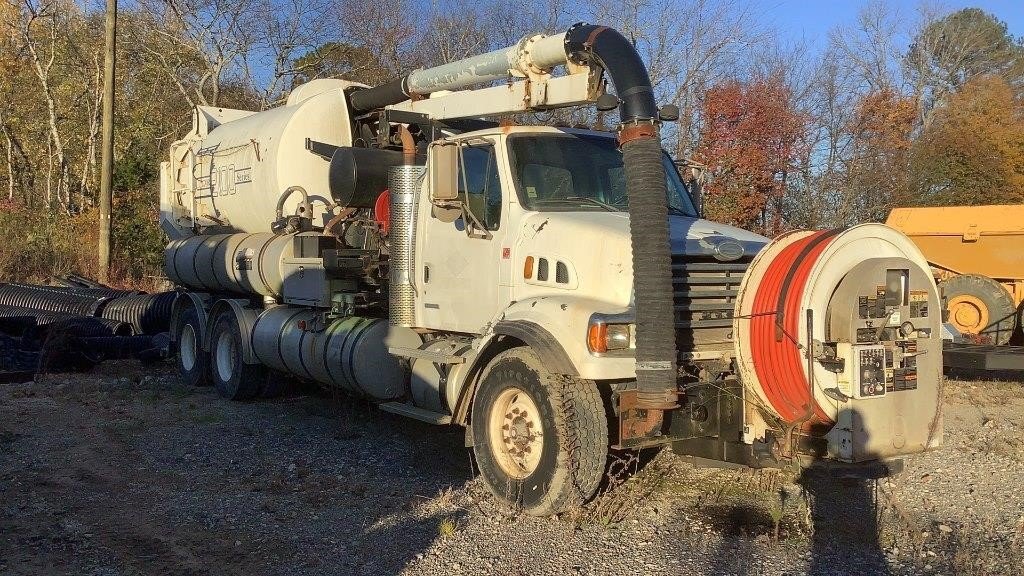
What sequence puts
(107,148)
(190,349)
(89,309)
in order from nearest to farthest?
(190,349), (89,309), (107,148)

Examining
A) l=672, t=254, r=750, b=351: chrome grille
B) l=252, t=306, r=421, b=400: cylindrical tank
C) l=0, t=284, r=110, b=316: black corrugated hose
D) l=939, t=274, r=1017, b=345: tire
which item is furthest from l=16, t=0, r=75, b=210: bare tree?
l=672, t=254, r=750, b=351: chrome grille

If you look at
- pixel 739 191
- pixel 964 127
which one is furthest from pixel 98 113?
pixel 964 127

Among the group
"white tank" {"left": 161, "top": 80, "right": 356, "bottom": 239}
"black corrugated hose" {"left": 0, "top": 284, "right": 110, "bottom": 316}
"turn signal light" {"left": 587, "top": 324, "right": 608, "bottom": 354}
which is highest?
"white tank" {"left": 161, "top": 80, "right": 356, "bottom": 239}

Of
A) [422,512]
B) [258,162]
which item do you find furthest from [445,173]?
[258,162]

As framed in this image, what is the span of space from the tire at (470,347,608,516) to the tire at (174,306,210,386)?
6568 millimetres

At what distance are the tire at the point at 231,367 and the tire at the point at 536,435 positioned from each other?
5.26 metres

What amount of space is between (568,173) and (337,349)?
3136 millimetres

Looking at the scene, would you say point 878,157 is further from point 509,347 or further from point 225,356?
point 509,347

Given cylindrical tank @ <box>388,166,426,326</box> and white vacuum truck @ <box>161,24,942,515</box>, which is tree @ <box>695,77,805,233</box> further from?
cylindrical tank @ <box>388,166,426,326</box>

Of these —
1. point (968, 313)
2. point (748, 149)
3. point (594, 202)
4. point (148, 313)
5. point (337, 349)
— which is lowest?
point (337, 349)

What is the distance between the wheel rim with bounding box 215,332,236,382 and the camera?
1155 cm

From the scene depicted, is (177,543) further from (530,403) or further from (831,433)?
(831,433)

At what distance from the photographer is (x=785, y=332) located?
5309 mm

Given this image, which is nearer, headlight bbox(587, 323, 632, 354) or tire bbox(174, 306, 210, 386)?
headlight bbox(587, 323, 632, 354)
